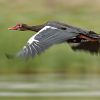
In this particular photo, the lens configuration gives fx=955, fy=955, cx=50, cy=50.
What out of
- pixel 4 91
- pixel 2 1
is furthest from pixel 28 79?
pixel 2 1

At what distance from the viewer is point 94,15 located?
17.8 meters

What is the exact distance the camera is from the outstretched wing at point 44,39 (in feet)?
30.9

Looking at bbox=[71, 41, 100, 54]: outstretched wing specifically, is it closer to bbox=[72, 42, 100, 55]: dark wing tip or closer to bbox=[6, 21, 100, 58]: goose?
bbox=[72, 42, 100, 55]: dark wing tip

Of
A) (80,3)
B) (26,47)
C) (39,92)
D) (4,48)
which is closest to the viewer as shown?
(26,47)

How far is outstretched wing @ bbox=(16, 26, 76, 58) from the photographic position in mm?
9422

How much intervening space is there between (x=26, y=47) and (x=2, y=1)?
367 inches

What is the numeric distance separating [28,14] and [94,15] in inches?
49.7

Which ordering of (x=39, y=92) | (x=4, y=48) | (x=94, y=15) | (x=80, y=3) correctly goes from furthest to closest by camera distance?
(x=80, y=3), (x=94, y=15), (x=4, y=48), (x=39, y=92)

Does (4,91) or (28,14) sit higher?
(28,14)

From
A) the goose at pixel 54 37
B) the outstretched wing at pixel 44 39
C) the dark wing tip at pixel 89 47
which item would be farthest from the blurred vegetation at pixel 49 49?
the outstretched wing at pixel 44 39

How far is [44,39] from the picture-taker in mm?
9742

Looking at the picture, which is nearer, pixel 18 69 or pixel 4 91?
pixel 4 91


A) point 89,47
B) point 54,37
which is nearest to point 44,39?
point 54,37

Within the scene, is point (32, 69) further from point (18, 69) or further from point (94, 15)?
point (94, 15)
